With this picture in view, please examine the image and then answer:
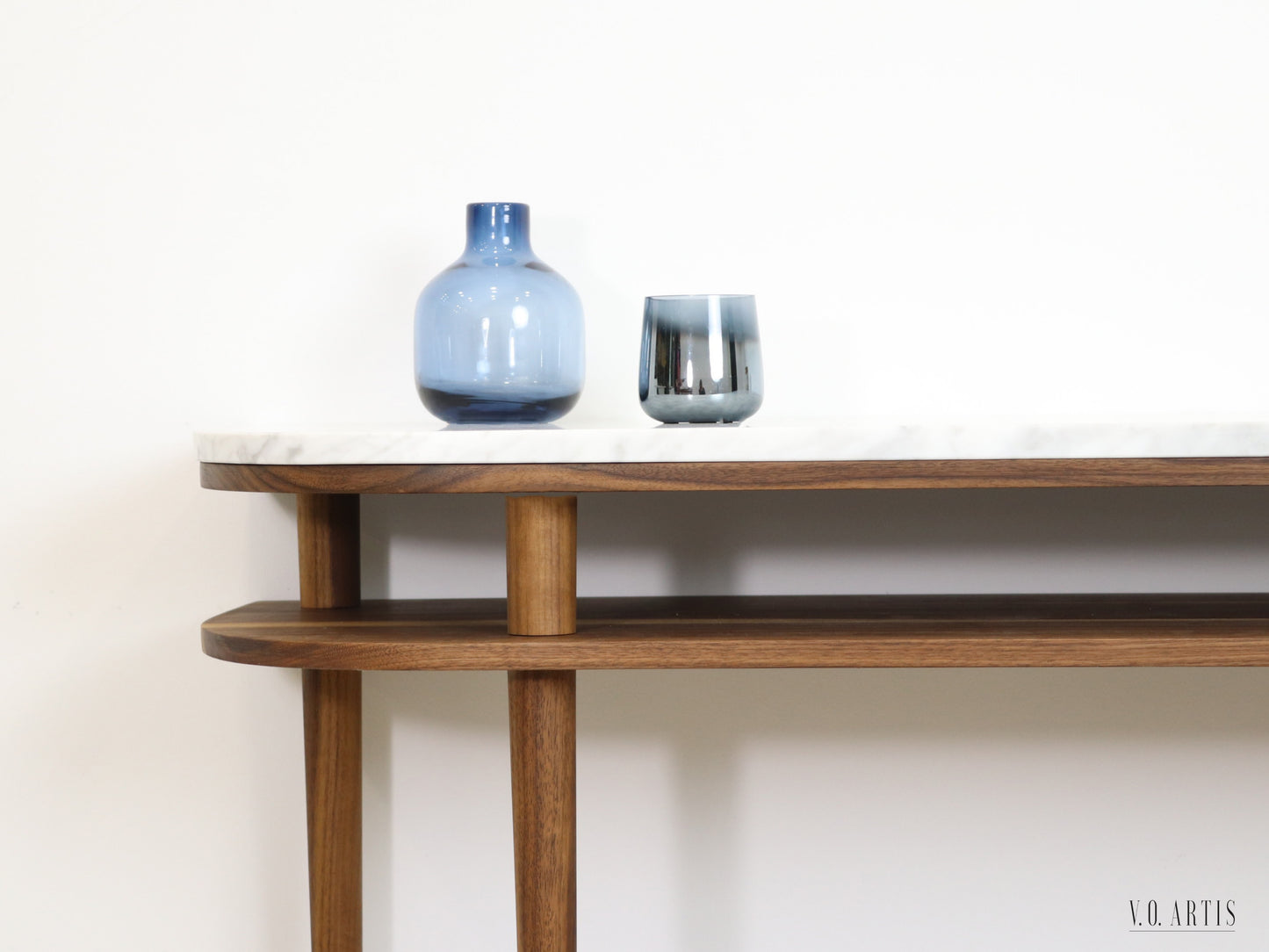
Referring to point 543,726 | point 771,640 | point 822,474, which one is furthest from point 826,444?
point 543,726

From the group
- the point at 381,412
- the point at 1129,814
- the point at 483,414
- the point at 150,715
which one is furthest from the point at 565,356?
the point at 1129,814

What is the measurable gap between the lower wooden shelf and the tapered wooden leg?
0.9 inches

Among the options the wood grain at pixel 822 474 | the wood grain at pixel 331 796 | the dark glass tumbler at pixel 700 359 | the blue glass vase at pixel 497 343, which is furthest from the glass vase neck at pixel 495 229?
the wood grain at pixel 331 796

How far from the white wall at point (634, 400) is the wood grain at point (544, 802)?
0.88ft

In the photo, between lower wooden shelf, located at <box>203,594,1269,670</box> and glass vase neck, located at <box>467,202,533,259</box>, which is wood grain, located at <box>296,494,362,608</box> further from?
glass vase neck, located at <box>467,202,533,259</box>

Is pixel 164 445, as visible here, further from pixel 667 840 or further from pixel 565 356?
pixel 667 840

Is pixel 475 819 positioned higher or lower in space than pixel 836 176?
lower

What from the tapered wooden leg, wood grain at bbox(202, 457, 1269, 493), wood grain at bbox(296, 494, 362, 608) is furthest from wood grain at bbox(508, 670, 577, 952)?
wood grain at bbox(296, 494, 362, 608)

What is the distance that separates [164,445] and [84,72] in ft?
1.09

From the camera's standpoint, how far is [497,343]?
31.9 inches

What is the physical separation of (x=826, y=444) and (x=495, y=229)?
318 millimetres

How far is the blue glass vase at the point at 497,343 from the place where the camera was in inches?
31.9

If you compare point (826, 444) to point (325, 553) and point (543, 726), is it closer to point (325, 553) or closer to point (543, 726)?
point (543, 726)

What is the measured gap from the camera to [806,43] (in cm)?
98
